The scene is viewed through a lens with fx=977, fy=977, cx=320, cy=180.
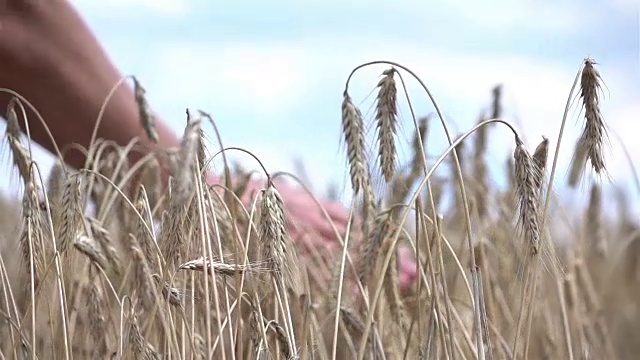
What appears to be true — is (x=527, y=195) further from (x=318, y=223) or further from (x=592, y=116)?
(x=318, y=223)

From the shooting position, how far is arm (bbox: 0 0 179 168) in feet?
6.01

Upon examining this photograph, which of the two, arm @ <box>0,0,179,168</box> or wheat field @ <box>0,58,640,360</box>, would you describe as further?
arm @ <box>0,0,179,168</box>

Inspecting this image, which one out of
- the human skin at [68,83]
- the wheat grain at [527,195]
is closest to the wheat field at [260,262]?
the wheat grain at [527,195]

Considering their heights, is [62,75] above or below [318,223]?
above

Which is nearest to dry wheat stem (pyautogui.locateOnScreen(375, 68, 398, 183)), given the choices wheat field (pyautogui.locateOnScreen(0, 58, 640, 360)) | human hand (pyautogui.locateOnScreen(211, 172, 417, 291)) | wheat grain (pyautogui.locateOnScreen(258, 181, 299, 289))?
wheat field (pyautogui.locateOnScreen(0, 58, 640, 360))

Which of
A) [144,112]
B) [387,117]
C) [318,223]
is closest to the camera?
[387,117]

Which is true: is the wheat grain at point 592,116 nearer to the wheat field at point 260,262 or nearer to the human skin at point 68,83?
the wheat field at point 260,262

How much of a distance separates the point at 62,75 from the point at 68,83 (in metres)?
0.02

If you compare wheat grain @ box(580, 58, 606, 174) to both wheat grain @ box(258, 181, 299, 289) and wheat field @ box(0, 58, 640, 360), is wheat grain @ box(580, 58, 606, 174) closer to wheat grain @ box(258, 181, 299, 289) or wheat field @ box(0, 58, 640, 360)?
wheat field @ box(0, 58, 640, 360)

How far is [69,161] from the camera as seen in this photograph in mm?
1934

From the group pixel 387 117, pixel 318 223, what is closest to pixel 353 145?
pixel 387 117

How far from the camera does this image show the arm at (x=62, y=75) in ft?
6.01

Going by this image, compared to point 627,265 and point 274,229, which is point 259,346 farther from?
point 627,265

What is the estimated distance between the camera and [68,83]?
1907 mm
